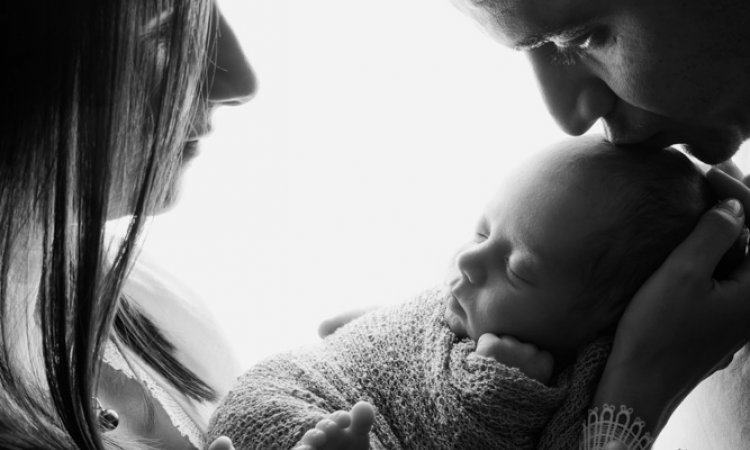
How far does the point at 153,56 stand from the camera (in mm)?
753

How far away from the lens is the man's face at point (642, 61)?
2.35ft

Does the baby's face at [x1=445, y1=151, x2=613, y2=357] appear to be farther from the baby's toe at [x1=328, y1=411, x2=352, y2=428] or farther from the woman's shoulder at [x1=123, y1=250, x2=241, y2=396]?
the woman's shoulder at [x1=123, y1=250, x2=241, y2=396]

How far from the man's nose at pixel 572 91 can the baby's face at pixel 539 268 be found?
0.10 m

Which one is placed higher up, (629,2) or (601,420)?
(629,2)

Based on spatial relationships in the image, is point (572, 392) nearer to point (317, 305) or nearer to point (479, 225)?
point (479, 225)

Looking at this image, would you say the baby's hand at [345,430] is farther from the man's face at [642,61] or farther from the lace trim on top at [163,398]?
the man's face at [642,61]

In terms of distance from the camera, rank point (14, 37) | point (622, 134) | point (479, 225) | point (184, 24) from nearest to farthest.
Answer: point (14, 37) < point (184, 24) < point (622, 134) < point (479, 225)

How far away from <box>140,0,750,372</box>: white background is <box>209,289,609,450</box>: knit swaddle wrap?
503 millimetres

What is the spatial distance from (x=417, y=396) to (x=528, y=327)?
0.15 m

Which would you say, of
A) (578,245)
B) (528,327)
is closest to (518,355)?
(528,327)

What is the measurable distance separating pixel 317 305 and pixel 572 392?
71 cm

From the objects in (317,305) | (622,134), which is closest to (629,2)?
(622,134)

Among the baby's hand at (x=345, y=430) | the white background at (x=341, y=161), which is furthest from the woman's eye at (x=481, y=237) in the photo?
the white background at (x=341, y=161)

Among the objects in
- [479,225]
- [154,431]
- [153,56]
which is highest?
[153,56]
